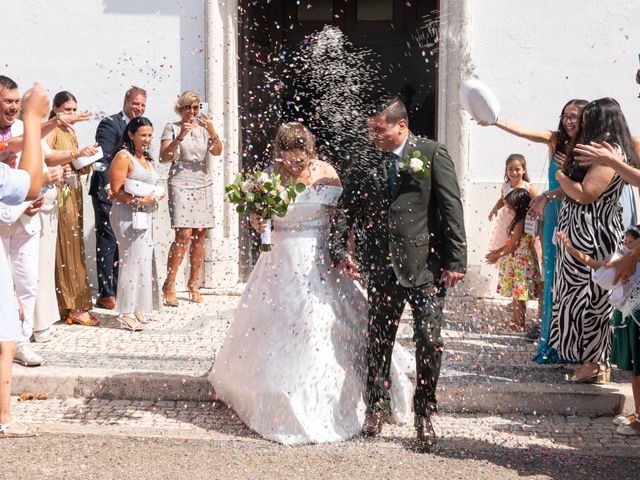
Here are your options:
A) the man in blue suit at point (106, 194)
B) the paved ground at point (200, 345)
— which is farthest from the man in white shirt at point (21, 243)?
the man in blue suit at point (106, 194)

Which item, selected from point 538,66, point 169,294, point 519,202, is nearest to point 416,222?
point 519,202

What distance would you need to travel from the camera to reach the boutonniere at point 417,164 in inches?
200

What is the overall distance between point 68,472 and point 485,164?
20.5ft

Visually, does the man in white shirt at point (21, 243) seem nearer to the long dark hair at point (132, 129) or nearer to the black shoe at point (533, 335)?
the long dark hair at point (132, 129)

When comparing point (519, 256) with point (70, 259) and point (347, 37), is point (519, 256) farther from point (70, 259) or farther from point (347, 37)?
point (347, 37)

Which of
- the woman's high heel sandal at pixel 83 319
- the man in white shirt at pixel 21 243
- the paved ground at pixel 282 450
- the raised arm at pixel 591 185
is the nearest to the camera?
the paved ground at pixel 282 450

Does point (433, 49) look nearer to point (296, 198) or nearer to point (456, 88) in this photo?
point (456, 88)

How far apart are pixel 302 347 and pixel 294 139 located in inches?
53.4

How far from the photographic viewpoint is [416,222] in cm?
521

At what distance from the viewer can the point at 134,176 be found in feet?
25.8

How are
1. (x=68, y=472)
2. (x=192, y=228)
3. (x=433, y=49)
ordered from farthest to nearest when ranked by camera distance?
(x=433, y=49)
(x=192, y=228)
(x=68, y=472)

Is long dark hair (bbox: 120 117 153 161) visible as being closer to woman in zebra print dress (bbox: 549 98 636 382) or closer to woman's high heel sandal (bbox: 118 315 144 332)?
woman's high heel sandal (bbox: 118 315 144 332)

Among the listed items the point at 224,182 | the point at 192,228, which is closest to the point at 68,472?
the point at 192,228

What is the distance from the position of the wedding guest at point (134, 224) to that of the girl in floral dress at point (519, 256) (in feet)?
10.5
